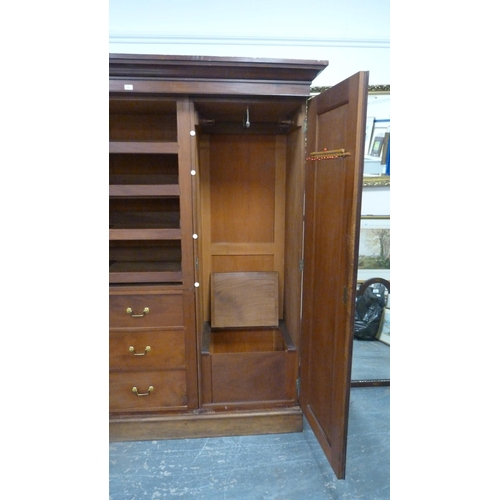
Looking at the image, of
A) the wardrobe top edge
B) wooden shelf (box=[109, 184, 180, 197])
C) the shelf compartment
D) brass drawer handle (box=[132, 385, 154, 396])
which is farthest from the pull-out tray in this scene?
the wardrobe top edge

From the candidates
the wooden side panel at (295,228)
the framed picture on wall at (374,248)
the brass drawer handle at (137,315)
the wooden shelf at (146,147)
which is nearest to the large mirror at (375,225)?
the framed picture on wall at (374,248)

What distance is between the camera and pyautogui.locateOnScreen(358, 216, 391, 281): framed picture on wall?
8.50ft

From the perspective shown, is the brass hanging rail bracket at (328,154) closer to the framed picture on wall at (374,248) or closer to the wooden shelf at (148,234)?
the wooden shelf at (148,234)

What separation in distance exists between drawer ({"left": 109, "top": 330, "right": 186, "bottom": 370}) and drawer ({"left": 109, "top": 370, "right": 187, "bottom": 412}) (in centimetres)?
5

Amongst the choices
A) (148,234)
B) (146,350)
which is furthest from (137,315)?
(148,234)

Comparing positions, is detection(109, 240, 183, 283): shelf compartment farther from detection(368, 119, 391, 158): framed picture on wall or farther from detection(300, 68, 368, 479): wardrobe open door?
detection(368, 119, 391, 158): framed picture on wall

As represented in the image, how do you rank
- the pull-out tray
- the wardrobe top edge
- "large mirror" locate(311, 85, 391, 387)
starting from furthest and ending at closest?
"large mirror" locate(311, 85, 391, 387) → the pull-out tray → the wardrobe top edge

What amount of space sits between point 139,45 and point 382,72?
63.3 inches

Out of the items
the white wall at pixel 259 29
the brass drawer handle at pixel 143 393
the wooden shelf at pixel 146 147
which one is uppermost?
the white wall at pixel 259 29

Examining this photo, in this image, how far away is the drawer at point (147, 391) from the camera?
6.06ft

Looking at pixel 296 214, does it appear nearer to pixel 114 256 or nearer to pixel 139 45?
pixel 114 256

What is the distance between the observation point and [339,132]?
54.5 inches

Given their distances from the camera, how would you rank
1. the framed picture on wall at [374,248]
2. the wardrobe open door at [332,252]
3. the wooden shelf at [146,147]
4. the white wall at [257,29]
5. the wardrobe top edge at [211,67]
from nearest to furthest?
the wardrobe open door at [332,252] → the wardrobe top edge at [211,67] → the wooden shelf at [146,147] → the white wall at [257,29] → the framed picture on wall at [374,248]
